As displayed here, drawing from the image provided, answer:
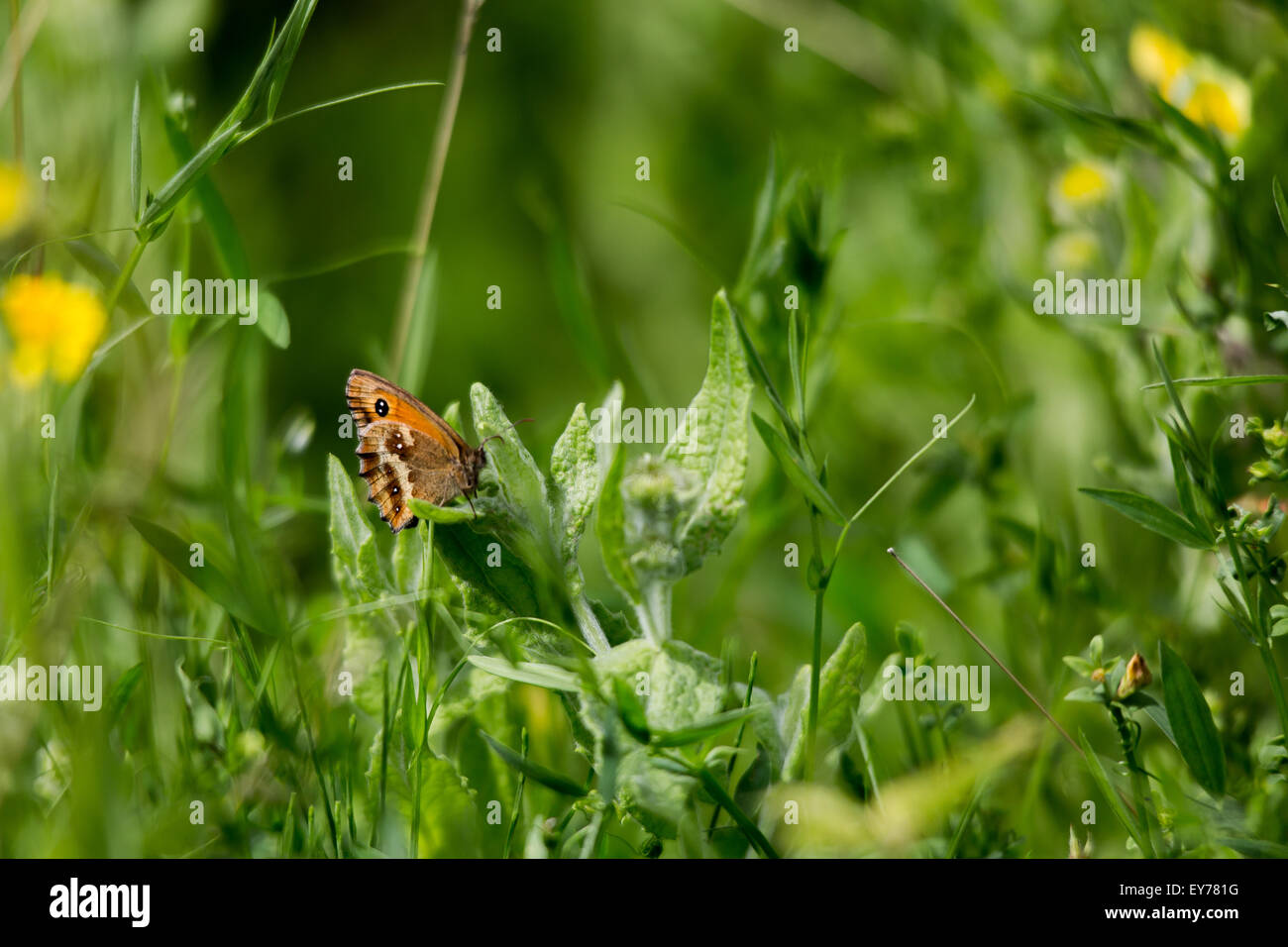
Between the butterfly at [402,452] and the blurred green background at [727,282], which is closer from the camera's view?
the butterfly at [402,452]

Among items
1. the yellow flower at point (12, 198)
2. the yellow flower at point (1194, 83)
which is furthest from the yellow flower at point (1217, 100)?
the yellow flower at point (12, 198)

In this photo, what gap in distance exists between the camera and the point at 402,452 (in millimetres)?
887

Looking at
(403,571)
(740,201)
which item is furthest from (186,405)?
(740,201)

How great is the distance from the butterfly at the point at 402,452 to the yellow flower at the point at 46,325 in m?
0.32

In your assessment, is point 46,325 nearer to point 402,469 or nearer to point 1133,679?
point 402,469

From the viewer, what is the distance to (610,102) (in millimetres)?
2381

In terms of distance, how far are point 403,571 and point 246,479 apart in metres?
0.18

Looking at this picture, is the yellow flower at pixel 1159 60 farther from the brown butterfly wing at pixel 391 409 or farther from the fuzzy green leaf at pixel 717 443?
the brown butterfly wing at pixel 391 409

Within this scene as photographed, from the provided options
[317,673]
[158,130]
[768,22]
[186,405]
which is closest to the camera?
[317,673]

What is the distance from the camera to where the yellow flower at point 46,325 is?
105 centimetres

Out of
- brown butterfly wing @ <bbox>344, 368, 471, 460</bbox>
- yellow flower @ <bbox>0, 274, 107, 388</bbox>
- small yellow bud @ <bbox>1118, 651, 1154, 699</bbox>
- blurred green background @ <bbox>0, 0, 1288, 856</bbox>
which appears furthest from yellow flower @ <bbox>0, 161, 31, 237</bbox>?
small yellow bud @ <bbox>1118, 651, 1154, 699</bbox>

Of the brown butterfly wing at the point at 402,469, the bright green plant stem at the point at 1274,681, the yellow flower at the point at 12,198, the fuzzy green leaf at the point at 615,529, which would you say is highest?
the yellow flower at the point at 12,198

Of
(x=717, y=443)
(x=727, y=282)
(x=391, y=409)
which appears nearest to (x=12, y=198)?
(x=391, y=409)
